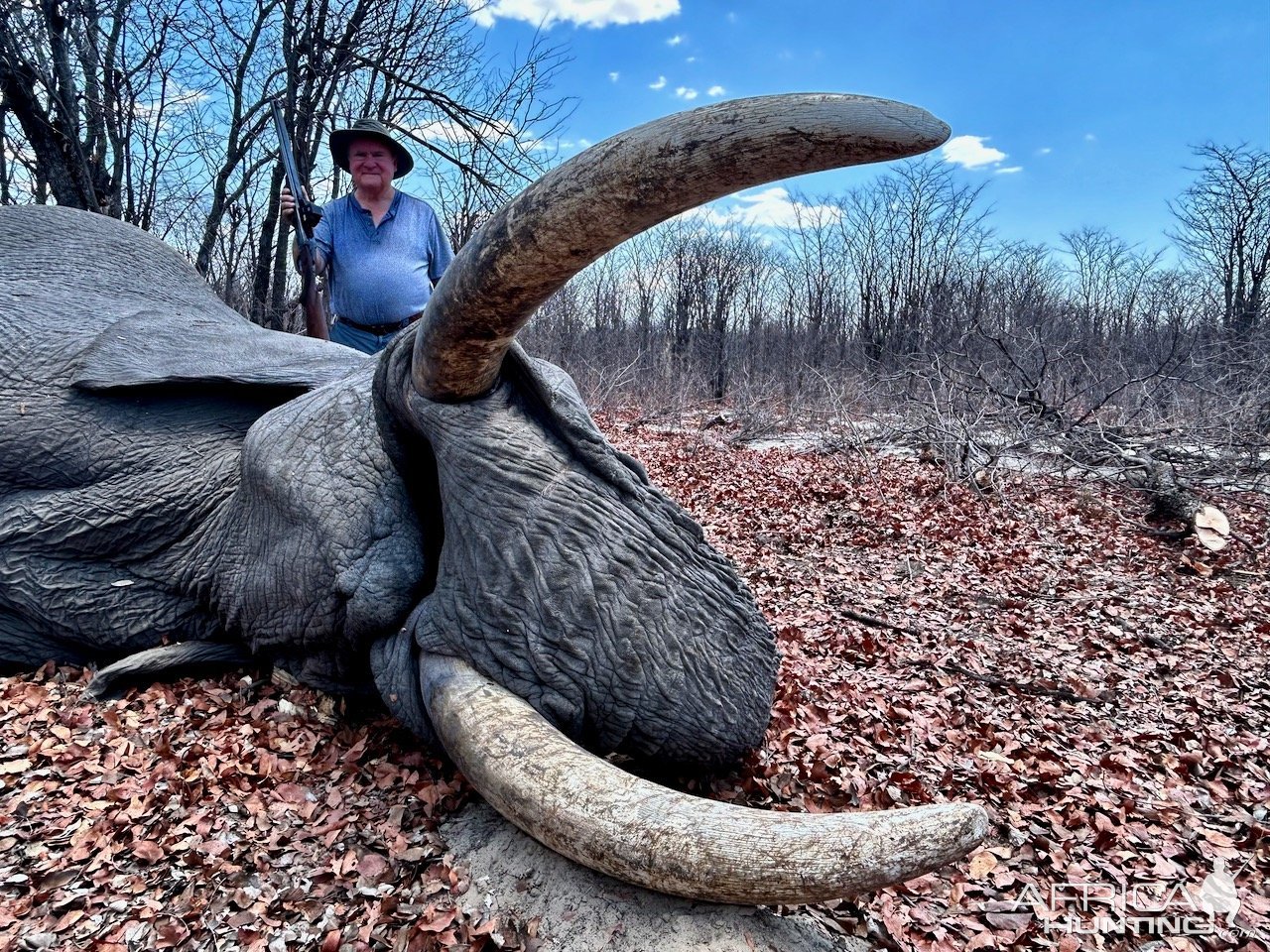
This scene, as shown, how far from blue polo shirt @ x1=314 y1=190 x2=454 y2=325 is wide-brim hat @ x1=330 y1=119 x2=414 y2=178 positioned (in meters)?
0.19

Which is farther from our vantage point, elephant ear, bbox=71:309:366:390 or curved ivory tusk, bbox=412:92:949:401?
elephant ear, bbox=71:309:366:390

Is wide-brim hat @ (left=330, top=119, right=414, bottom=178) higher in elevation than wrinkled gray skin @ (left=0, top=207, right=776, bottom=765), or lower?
higher

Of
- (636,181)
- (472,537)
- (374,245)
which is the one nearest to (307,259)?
(374,245)

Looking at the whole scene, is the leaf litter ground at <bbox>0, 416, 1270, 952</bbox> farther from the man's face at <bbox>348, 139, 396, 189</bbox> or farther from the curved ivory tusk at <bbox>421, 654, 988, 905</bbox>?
the man's face at <bbox>348, 139, 396, 189</bbox>

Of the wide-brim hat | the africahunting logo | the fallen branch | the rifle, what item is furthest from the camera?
the rifle

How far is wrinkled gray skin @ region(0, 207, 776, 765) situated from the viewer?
1.79 meters

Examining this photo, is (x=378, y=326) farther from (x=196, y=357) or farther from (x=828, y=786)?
(x=828, y=786)

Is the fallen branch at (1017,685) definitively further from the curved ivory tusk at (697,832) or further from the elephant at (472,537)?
the curved ivory tusk at (697,832)

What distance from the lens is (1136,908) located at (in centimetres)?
199

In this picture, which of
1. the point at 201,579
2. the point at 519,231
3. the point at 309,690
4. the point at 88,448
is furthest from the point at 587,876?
the point at 88,448

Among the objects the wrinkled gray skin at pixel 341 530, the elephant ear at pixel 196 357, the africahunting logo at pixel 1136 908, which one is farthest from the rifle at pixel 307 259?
the africahunting logo at pixel 1136 908

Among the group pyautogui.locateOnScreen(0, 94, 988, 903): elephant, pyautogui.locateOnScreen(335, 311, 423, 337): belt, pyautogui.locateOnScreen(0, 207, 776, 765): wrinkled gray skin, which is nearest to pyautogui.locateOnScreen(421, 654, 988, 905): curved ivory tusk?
pyautogui.locateOnScreen(0, 94, 988, 903): elephant

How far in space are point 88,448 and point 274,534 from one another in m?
0.97

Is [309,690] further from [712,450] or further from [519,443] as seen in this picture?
[712,450]
